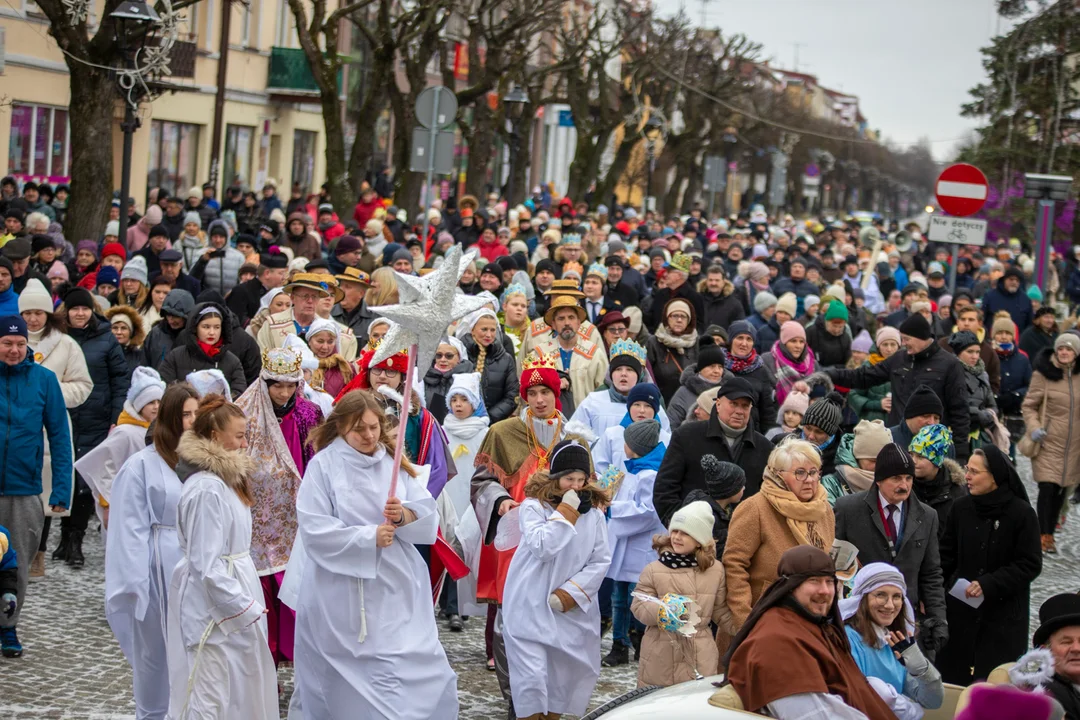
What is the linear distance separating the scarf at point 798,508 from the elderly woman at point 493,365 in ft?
15.0

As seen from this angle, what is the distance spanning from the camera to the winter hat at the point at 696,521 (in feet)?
25.4

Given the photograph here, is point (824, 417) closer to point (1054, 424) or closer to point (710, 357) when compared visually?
point (710, 357)

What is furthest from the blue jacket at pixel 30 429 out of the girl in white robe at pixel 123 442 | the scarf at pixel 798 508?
the scarf at pixel 798 508

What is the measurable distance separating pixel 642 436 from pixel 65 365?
4.14 meters

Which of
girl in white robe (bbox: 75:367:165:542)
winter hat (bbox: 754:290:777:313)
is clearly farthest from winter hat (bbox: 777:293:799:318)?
girl in white robe (bbox: 75:367:165:542)

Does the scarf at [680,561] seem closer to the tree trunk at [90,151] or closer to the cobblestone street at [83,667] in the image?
the cobblestone street at [83,667]

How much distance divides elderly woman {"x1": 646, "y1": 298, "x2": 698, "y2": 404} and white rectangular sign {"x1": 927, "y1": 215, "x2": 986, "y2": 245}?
13.0 ft

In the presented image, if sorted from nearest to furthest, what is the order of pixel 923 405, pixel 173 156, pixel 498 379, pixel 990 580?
pixel 990 580, pixel 923 405, pixel 498 379, pixel 173 156

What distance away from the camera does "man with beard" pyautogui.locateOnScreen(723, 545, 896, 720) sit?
18.7ft

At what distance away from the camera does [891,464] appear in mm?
7930

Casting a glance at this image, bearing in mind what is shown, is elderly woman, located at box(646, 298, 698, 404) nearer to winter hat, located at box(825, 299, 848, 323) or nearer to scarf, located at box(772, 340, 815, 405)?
scarf, located at box(772, 340, 815, 405)

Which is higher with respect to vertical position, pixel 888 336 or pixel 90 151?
pixel 90 151

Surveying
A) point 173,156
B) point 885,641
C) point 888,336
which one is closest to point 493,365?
point 888,336

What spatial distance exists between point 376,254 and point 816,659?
15267 mm
